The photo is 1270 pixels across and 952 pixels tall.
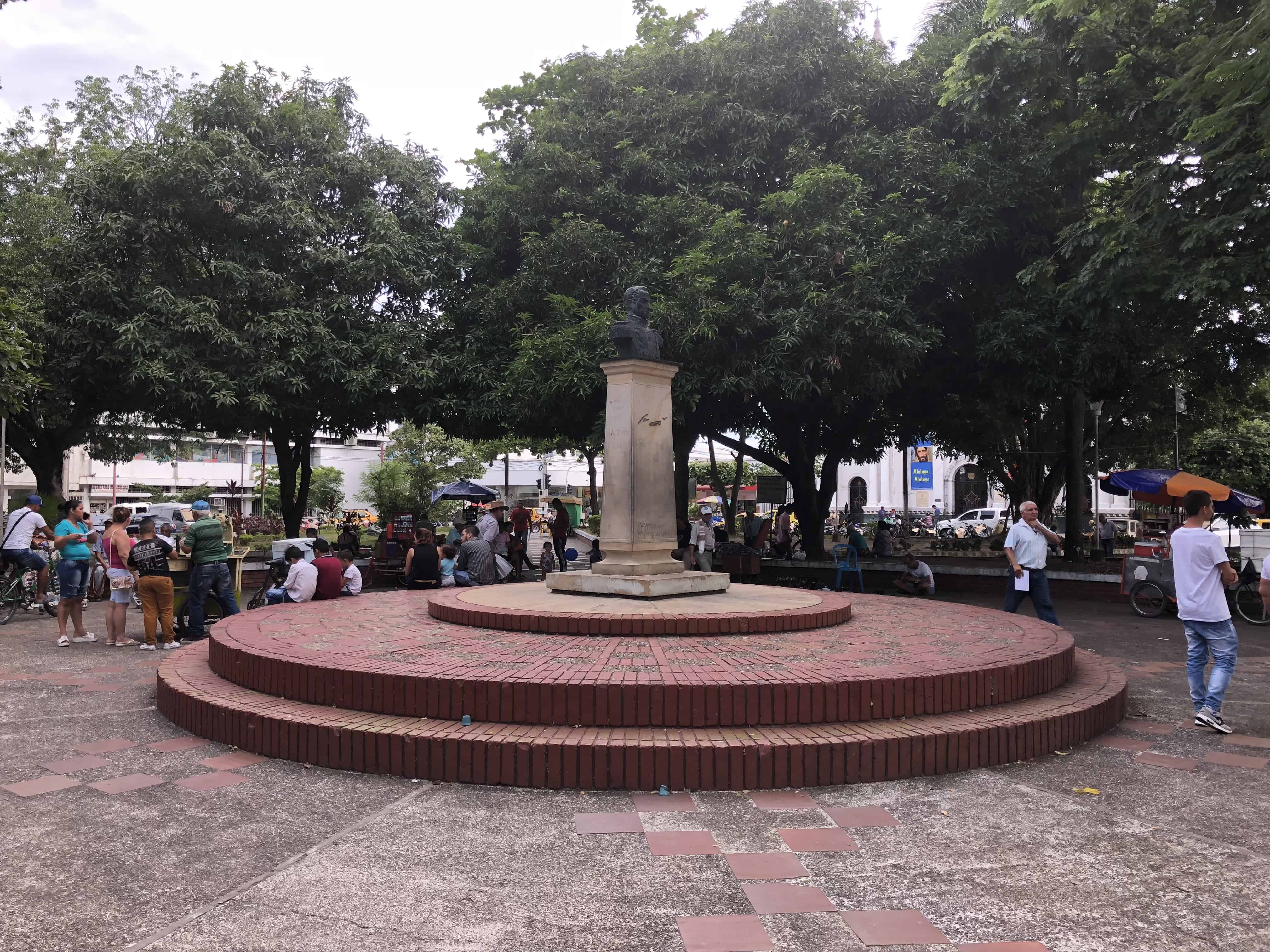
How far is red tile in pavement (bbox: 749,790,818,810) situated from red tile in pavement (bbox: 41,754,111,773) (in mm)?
3617

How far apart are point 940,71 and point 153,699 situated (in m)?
15.1

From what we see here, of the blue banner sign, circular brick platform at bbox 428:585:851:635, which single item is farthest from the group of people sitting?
the blue banner sign

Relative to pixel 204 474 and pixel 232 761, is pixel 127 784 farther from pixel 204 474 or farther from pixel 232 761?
pixel 204 474

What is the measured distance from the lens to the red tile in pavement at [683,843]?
3.82 meters

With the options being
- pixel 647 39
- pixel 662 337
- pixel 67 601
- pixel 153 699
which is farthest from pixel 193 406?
pixel 647 39

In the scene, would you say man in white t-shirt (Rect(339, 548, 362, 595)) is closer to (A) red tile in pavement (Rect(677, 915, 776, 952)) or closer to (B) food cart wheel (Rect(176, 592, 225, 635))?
(B) food cart wheel (Rect(176, 592, 225, 635))

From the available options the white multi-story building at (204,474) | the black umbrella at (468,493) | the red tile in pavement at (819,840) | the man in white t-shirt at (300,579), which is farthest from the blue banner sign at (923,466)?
the white multi-story building at (204,474)

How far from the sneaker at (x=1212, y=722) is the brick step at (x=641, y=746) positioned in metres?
0.88

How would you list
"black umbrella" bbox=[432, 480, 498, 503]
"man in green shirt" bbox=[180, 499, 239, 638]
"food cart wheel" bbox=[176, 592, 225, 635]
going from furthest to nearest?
1. "black umbrella" bbox=[432, 480, 498, 503]
2. "food cart wheel" bbox=[176, 592, 225, 635]
3. "man in green shirt" bbox=[180, 499, 239, 638]

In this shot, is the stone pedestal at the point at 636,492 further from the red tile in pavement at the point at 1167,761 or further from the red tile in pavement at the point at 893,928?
the red tile in pavement at the point at 893,928

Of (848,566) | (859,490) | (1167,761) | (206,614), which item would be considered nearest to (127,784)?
(1167,761)

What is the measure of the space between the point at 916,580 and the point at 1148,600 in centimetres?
357

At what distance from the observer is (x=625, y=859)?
12.3ft

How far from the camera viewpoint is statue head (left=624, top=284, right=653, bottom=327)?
359 inches
